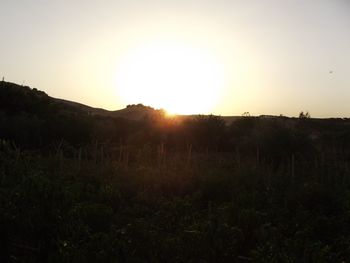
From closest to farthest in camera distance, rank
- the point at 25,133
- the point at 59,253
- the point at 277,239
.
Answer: the point at 59,253
the point at 277,239
the point at 25,133

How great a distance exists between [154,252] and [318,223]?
12.9ft

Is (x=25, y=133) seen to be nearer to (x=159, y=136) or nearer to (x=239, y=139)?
(x=159, y=136)

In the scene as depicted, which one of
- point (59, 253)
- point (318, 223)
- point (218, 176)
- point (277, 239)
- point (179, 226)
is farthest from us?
point (218, 176)

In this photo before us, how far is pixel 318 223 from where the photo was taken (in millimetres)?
10273

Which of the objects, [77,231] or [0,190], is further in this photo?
[0,190]

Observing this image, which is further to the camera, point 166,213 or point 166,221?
point 166,213

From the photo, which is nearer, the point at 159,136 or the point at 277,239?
the point at 277,239

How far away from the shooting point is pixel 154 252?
7.53 m

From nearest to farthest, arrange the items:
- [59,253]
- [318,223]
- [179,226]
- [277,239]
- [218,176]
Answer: [59,253]
[277,239]
[179,226]
[318,223]
[218,176]

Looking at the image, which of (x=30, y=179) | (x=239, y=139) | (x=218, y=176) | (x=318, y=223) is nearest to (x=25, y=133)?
(x=239, y=139)

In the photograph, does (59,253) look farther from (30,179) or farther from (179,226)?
(30,179)

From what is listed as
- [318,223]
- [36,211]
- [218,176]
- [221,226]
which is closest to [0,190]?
[36,211]

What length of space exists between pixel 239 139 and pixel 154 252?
3559 cm

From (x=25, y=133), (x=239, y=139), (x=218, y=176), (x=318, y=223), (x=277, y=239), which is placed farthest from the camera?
(x=239, y=139)
